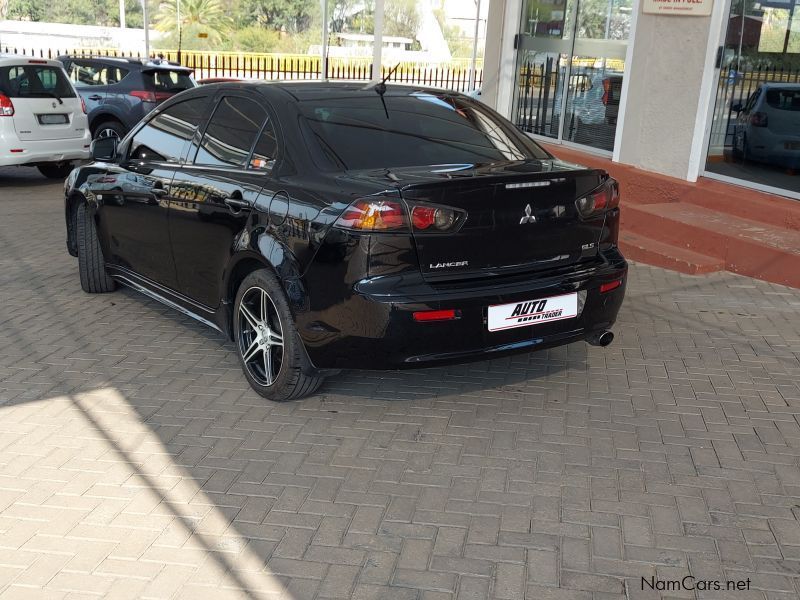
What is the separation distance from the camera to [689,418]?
4637 millimetres

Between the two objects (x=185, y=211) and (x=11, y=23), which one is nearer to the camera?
(x=185, y=211)

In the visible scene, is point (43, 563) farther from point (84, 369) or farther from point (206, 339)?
point (206, 339)

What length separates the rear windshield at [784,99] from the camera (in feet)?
27.2

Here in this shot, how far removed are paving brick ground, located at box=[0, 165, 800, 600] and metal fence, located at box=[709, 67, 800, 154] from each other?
3326 millimetres

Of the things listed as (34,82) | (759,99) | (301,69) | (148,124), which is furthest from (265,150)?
(301,69)

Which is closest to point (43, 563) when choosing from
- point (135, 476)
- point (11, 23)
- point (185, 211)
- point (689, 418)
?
point (135, 476)

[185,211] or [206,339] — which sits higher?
[185,211]

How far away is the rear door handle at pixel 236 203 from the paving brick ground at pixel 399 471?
1017 mm

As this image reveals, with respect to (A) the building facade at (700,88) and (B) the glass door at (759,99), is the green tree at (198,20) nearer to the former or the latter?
(A) the building facade at (700,88)

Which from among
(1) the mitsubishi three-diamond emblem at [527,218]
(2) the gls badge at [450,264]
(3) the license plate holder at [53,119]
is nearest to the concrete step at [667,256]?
(1) the mitsubishi three-diamond emblem at [527,218]

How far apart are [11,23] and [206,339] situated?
157ft

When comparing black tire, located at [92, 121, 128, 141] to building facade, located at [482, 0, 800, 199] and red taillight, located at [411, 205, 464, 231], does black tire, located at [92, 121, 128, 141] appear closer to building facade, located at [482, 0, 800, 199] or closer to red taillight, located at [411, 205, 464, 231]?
building facade, located at [482, 0, 800, 199]

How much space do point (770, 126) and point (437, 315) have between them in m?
6.04

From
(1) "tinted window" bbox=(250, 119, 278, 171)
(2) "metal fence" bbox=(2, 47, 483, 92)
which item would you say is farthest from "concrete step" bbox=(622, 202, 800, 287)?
(2) "metal fence" bbox=(2, 47, 483, 92)
